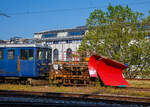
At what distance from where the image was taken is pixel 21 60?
14.1 metres

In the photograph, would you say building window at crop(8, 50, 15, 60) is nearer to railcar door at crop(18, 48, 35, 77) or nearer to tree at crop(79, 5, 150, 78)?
railcar door at crop(18, 48, 35, 77)

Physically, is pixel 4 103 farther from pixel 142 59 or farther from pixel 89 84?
pixel 142 59

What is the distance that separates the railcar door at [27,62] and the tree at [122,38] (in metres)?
9.29

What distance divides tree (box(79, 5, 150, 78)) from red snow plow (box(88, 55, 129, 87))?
22.2 ft

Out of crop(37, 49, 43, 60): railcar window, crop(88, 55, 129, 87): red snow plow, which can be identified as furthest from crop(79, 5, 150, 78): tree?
crop(37, 49, 43, 60): railcar window

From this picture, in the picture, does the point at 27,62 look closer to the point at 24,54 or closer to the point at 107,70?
the point at 24,54

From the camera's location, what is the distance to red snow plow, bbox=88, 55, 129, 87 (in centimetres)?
1290

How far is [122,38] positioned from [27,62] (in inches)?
430

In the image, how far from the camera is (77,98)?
9.20 meters

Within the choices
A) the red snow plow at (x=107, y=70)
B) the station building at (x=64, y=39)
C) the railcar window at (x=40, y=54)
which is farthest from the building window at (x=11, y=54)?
the station building at (x=64, y=39)

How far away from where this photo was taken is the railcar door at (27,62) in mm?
13930

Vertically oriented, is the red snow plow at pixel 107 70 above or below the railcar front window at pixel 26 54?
below

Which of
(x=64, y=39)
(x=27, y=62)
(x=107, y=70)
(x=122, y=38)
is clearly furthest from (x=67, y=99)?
(x=64, y=39)

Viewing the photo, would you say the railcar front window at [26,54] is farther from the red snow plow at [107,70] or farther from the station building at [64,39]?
the station building at [64,39]
